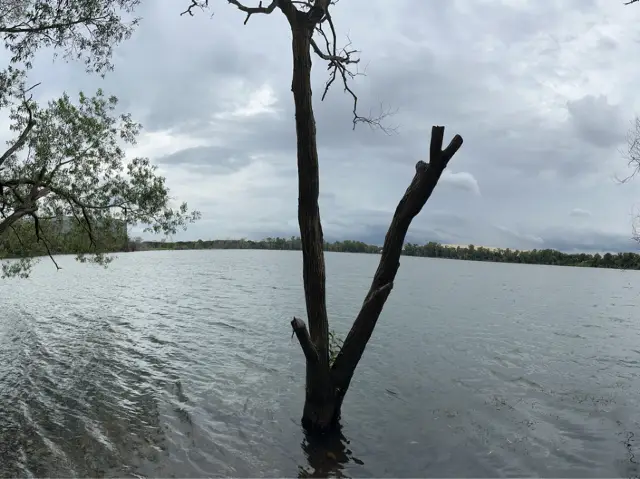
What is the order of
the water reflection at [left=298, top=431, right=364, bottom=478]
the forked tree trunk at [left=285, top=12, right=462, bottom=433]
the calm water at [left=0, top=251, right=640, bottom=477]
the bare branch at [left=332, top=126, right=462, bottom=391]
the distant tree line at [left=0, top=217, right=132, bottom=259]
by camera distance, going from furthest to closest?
the distant tree line at [left=0, top=217, right=132, bottom=259], the calm water at [left=0, top=251, right=640, bottom=477], the forked tree trunk at [left=285, top=12, right=462, bottom=433], the water reflection at [left=298, top=431, right=364, bottom=478], the bare branch at [left=332, top=126, right=462, bottom=391]

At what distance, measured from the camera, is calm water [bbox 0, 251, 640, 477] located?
805 centimetres

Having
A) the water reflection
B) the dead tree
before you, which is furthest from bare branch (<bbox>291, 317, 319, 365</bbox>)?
the water reflection

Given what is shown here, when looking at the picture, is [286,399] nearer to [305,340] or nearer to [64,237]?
[305,340]

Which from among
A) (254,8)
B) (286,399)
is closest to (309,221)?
(254,8)

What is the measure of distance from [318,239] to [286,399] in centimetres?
519

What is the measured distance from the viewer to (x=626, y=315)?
32531 mm

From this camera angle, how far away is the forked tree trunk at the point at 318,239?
783cm

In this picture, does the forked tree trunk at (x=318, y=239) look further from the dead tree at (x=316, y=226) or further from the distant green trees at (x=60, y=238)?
the distant green trees at (x=60, y=238)

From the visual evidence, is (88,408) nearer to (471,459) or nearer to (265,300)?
(471,459)

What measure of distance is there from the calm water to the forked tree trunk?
153 cm

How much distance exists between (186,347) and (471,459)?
11.7m

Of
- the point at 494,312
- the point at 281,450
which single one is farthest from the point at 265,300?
the point at 281,450

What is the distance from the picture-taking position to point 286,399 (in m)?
11.4

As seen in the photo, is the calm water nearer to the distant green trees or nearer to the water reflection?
the water reflection
